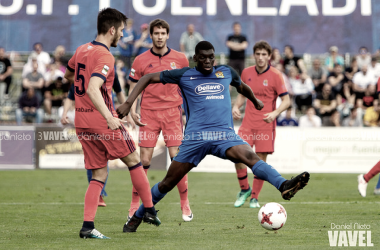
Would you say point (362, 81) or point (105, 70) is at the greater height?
point (105, 70)

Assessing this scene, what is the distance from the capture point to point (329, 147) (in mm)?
17156

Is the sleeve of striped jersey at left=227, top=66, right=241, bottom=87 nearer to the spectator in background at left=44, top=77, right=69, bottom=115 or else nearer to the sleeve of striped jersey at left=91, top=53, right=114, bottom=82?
the sleeve of striped jersey at left=91, top=53, right=114, bottom=82

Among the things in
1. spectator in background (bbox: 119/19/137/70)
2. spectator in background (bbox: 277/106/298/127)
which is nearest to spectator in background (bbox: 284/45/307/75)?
spectator in background (bbox: 277/106/298/127)

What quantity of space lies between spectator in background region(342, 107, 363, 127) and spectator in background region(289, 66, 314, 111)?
143cm

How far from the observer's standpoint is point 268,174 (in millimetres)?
6102

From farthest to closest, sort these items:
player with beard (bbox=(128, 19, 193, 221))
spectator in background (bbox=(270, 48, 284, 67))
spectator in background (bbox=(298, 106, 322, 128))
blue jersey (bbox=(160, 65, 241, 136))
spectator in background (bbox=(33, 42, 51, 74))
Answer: spectator in background (bbox=(33, 42, 51, 74)) → spectator in background (bbox=(270, 48, 284, 67)) → spectator in background (bbox=(298, 106, 322, 128)) → player with beard (bbox=(128, 19, 193, 221)) → blue jersey (bbox=(160, 65, 241, 136))

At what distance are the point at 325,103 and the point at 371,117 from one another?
168cm

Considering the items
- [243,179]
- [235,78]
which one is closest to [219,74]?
[235,78]

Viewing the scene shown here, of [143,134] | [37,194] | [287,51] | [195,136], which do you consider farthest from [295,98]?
[195,136]

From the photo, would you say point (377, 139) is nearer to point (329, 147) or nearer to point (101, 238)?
point (329, 147)

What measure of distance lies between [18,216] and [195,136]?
332 centimetres

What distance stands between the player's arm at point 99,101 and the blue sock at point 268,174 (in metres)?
1.62

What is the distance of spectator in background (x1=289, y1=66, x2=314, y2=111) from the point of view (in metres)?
19.6

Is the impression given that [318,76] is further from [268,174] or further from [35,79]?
[268,174]
